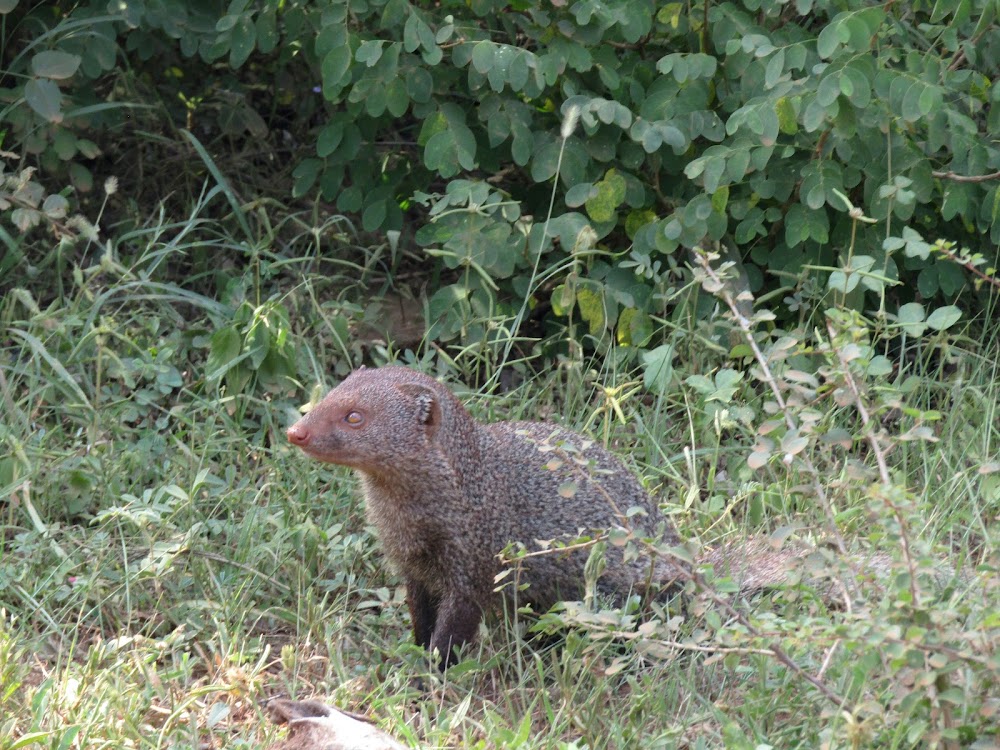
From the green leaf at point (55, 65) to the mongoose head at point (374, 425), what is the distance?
4.99 ft

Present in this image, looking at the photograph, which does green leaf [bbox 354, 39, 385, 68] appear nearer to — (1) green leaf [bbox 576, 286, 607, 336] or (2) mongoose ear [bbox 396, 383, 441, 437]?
(1) green leaf [bbox 576, 286, 607, 336]

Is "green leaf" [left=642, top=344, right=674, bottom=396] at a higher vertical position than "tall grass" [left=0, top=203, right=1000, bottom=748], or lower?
higher

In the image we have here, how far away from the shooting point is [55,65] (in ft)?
12.1

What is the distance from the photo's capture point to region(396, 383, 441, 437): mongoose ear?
2.74m

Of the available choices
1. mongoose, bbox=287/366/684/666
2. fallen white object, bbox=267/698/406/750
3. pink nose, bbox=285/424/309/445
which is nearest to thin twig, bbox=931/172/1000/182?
mongoose, bbox=287/366/684/666

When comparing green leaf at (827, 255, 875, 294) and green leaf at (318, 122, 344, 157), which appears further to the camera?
green leaf at (318, 122, 344, 157)

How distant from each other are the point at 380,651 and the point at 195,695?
481mm

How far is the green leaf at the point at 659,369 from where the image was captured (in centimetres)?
344

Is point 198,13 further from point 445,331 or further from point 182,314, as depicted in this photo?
point 445,331

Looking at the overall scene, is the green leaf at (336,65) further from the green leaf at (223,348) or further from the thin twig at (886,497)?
the thin twig at (886,497)

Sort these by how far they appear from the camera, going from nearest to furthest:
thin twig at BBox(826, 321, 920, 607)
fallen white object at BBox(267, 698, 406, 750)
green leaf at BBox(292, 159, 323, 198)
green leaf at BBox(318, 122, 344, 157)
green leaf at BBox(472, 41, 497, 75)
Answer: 1. thin twig at BBox(826, 321, 920, 607)
2. fallen white object at BBox(267, 698, 406, 750)
3. green leaf at BBox(472, 41, 497, 75)
4. green leaf at BBox(318, 122, 344, 157)
5. green leaf at BBox(292, 159, 323, 198)

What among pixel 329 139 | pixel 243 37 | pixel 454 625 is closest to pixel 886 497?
pixel 454 625

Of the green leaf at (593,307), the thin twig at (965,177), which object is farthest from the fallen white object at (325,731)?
the thin twig at (965,177)

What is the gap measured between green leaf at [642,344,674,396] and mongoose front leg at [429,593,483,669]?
94cm
